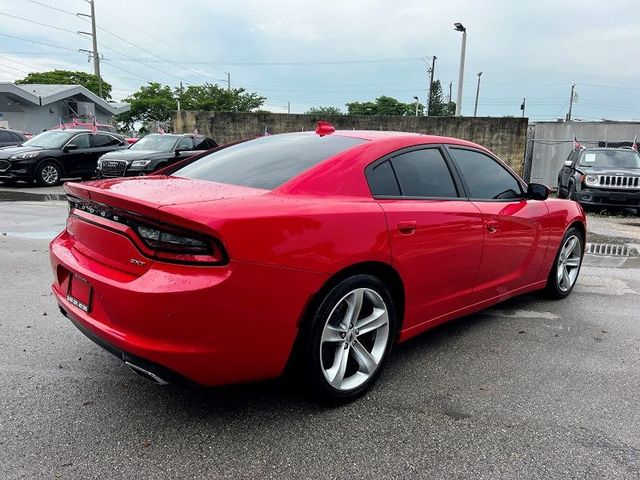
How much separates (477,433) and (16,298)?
157 inches

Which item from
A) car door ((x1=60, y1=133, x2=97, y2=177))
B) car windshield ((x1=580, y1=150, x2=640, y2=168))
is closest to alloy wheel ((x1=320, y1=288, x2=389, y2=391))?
car windshield ((x1=580, y1=150, x2=640, y2=168))

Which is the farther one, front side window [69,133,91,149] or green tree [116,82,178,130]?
green tree [116,82,178,130]

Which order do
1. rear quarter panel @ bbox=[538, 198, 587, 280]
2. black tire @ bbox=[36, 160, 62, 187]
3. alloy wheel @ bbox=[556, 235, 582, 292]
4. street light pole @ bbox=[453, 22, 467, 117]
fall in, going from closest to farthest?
rear quarter panel @ bbox=[538, 198, 587, 280], alloy wheel @ bbox=[556, 235, 582, 292], black tire @ bbox=[36, 160, 62, 187], street light pole @ bbox=[453, 22, 467, 117]

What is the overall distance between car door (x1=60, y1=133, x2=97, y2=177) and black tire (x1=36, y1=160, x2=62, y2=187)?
24 centimetres

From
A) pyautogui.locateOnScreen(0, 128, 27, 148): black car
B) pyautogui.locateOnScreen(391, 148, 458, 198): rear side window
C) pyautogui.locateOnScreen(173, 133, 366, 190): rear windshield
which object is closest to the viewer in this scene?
pyautogui.locateOnScreen(173, 133, 366, 190): rear windshield

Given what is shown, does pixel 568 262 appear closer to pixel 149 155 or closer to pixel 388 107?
pixel 149 155

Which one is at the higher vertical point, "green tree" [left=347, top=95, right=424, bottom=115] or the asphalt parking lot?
"green tree" [left=347, top=95, right=424, bottom=115]

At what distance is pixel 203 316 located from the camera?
7.09ft

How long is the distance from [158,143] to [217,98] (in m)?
48.4

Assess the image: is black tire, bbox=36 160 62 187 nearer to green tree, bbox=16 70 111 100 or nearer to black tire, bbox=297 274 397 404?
black tire, bbox=297 274 397 404

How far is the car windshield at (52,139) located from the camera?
1405cm

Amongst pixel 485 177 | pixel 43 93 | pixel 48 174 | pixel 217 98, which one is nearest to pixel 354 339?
pixel 485 177

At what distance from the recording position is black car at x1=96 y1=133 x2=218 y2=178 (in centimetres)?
1242

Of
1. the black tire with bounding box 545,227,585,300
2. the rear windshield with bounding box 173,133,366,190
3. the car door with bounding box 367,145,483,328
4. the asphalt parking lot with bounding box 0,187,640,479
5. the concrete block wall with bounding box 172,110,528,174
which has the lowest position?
the asphalt parking lot with bounding box 0,187,640,479
